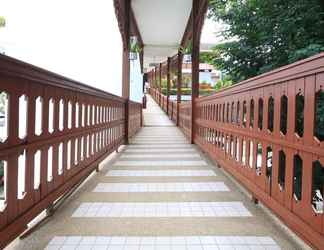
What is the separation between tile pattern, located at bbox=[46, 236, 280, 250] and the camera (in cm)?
201

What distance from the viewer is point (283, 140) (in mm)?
2156

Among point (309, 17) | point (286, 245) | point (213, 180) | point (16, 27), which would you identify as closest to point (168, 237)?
point (286, 245)

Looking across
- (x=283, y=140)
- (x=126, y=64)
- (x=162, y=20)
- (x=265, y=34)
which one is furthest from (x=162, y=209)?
(x=162, y=20)

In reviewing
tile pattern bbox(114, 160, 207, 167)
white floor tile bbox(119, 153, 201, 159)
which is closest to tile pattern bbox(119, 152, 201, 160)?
white floor tile bbox(119, 153, 201, 159)

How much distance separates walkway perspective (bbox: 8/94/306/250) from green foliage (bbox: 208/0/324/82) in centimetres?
145

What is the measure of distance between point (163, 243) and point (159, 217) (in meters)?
0.49

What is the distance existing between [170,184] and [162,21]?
24.6ft

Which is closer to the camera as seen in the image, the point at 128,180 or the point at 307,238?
the point at 307,238

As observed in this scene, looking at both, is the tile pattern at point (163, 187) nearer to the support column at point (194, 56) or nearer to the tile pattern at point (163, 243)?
the tile pattern at point (163, 243)

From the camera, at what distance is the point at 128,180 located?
384cm

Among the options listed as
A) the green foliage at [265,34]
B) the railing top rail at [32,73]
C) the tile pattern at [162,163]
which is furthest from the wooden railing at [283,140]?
the railing top rail at [32,73]

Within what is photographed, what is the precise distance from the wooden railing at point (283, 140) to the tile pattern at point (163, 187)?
272mm

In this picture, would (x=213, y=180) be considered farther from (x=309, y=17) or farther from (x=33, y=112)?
(x=33, y=112)

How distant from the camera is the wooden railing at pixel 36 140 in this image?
5.83 ft
